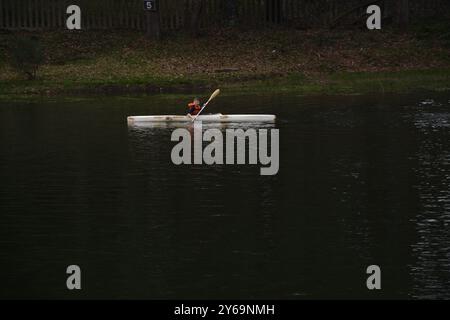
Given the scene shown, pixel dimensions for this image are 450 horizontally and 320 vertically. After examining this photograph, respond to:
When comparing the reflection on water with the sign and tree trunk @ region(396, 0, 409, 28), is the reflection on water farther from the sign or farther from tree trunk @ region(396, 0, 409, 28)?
the sign

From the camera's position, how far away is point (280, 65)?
38.9 m

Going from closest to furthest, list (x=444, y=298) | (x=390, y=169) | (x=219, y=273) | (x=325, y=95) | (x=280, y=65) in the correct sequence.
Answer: (x=444, y=298) < (x=219, y=273) < (x=390, y=169) < (x=325, y=95) < (x=280, y=65)

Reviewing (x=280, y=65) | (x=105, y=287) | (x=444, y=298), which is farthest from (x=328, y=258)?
(x=280, y=65)

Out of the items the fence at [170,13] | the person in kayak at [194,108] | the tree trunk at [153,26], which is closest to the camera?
the person in kayak at [194,108]

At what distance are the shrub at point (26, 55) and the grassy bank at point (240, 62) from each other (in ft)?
1.73

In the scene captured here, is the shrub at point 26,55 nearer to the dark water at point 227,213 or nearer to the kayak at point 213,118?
the dark water at point 227,213

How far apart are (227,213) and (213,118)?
10969mm

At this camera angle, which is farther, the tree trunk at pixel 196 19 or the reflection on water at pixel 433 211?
the tree trunk at pixel 196 19

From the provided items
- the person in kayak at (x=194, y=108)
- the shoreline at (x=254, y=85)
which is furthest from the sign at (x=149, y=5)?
the person in kayak at (x=194, y=108)

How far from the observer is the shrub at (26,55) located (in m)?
36.4

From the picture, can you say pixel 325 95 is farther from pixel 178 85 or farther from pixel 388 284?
pixel 388 284

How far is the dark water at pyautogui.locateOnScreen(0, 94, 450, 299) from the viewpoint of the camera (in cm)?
1518

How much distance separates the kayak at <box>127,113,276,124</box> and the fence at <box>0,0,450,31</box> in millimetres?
14122

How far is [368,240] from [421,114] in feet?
45.4
